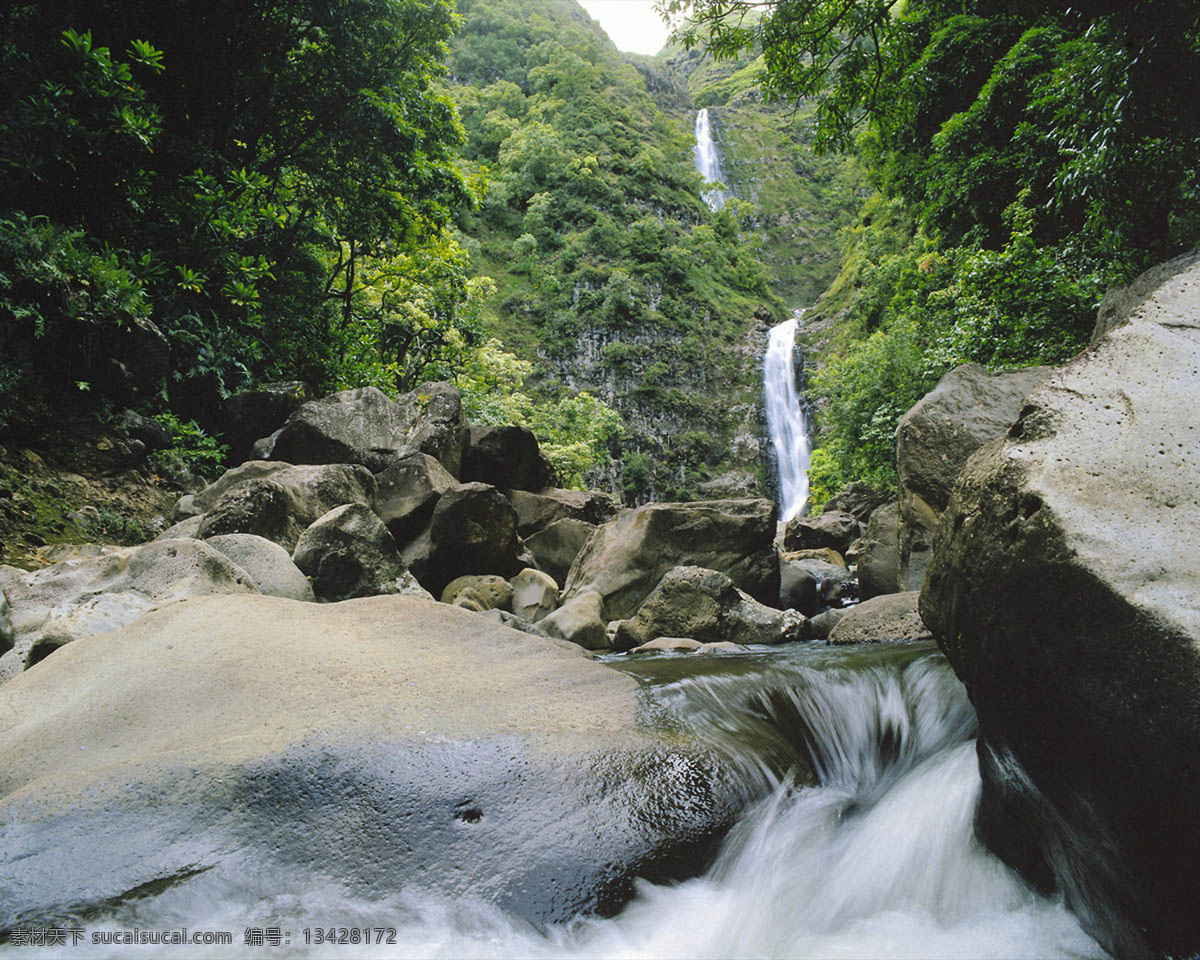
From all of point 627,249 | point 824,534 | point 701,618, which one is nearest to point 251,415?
point 701,618

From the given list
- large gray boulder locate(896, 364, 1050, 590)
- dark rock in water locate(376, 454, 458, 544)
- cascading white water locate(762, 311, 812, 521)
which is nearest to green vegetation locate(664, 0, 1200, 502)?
large gray boulder locate(896, 364, 1050, 590)

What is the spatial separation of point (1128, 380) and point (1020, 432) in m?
0.47

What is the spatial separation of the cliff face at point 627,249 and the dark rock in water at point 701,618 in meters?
23.1

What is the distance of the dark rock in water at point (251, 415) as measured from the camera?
32.3ft

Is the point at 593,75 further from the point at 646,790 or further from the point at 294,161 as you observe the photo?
the point at 646,790

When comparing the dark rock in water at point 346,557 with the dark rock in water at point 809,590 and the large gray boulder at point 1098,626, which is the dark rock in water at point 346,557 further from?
the dark rock in water at point 809,590

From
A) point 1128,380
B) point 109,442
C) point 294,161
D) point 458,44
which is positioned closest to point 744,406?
point 294,161

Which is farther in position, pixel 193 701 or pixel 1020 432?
pixel 193 701

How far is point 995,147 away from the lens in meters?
13.6

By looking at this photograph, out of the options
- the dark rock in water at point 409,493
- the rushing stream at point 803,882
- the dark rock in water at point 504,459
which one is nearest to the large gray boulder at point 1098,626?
the rushing stream at point 803,882

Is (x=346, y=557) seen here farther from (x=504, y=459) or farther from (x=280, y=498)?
(x=504, y=459)

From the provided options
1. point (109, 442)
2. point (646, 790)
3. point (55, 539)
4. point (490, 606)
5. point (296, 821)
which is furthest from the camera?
point (490, 606)

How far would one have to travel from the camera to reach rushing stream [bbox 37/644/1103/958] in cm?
221

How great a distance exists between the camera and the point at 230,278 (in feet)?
30.1
